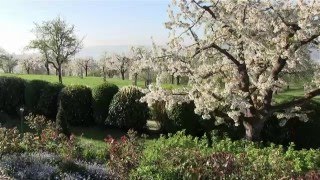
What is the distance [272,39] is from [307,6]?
1.09 m

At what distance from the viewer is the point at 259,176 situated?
8117 mm

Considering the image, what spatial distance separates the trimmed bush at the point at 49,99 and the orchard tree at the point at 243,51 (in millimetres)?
9243

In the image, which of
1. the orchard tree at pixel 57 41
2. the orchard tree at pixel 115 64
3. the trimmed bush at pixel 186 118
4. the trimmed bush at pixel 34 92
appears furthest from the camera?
the orchard tree at pixel 115 64

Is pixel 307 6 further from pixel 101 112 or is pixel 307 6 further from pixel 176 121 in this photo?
pixel 101 112

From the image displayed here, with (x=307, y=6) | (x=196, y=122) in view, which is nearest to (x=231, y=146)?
(x=307, y=6)

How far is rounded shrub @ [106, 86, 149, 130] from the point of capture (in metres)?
17.6

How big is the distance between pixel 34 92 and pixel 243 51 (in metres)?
12.4

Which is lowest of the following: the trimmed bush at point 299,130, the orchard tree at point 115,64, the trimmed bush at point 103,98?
the trimmed bush at point 299,130

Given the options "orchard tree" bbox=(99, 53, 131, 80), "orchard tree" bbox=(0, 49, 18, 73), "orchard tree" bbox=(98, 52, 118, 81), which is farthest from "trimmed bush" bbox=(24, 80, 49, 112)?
"orchard tree" bbox=(0, 49, 18, 73)

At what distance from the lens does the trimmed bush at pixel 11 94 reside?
2183cm

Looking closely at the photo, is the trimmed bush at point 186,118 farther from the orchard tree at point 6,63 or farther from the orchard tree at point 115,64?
the orchard tree at point 6,63

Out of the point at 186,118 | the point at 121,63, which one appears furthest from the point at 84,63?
the point at 186,118

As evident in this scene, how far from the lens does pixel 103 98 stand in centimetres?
1850

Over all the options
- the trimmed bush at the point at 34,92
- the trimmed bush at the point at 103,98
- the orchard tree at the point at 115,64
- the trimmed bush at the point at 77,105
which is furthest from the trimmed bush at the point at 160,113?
the orchard tree at the point at 115,64
